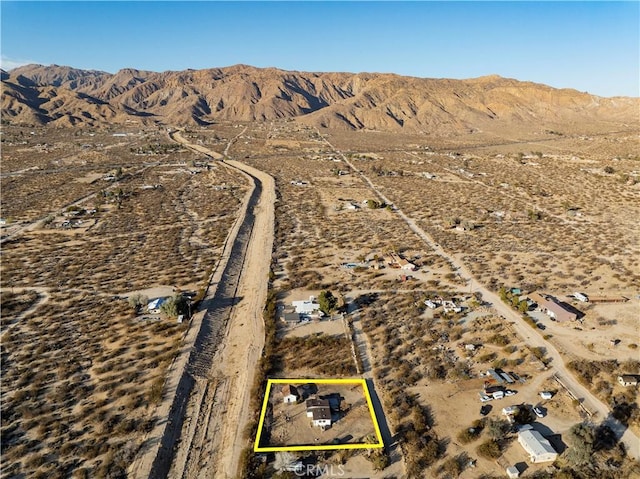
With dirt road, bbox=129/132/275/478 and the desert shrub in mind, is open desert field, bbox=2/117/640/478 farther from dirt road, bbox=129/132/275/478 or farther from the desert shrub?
dirt road, bbox=129/132/275/478

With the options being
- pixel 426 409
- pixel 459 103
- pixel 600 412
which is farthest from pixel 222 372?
pixel 459 103

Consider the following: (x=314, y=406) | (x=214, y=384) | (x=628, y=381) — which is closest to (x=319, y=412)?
(x=314, y=406)

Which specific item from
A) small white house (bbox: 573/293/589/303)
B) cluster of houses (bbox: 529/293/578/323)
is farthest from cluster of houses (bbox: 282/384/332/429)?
small white house (bbox: 573/293/589/303)

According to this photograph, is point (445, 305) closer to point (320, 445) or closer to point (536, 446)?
point (536, 446)

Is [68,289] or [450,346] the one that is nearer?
[450,346]

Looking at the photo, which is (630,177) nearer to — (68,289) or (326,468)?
(326,468)

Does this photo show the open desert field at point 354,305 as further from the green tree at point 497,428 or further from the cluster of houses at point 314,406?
the cluster of houses at point 314,406
